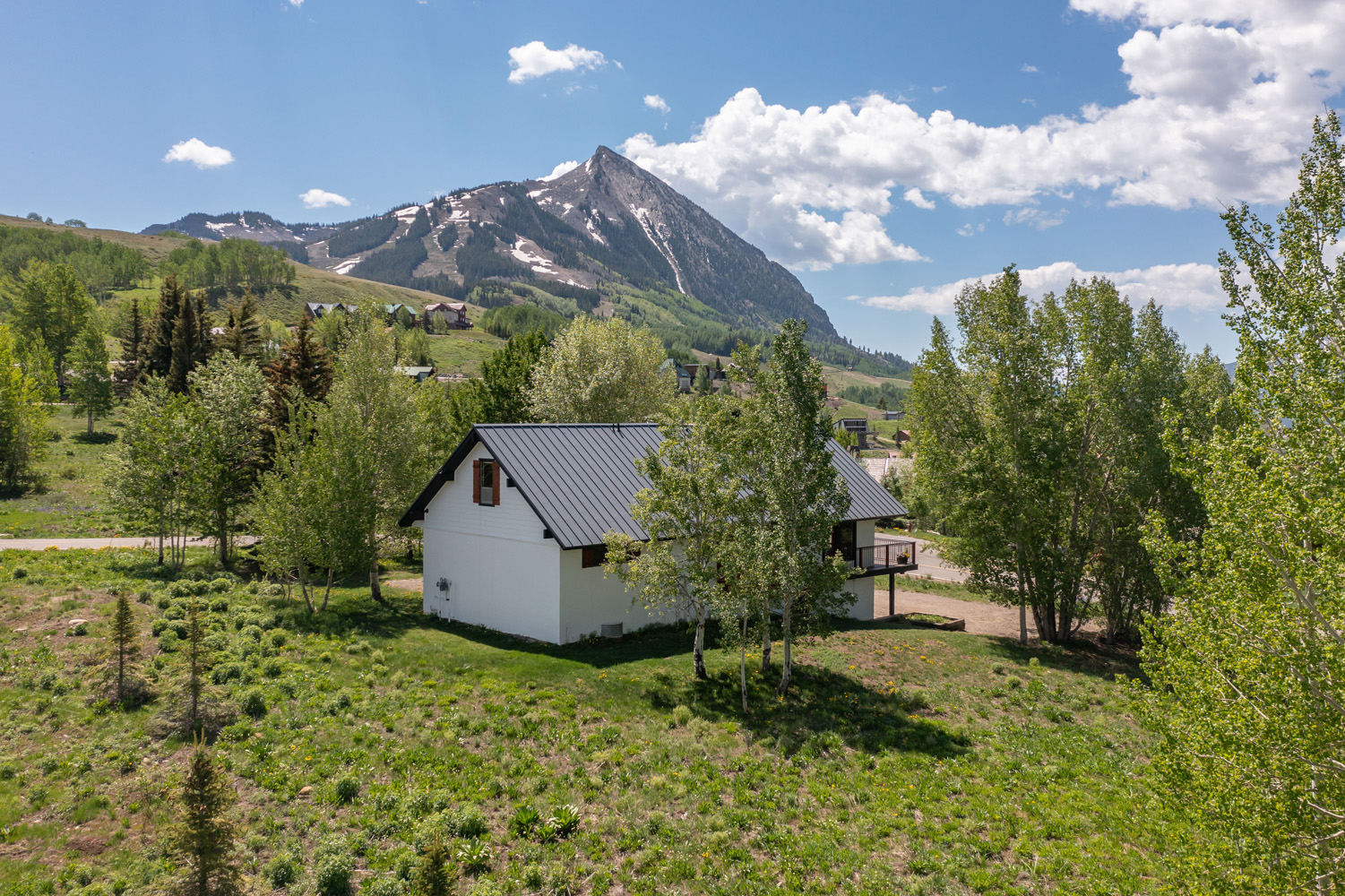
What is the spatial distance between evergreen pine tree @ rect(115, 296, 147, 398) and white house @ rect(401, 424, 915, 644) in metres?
61.0

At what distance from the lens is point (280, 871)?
11.6 metres

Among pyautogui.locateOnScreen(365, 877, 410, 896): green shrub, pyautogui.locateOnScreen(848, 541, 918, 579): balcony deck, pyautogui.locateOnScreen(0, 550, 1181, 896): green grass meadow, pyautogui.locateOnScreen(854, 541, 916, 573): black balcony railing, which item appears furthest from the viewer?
pyautogui.locateOnScreen(854, 541, 916, 573): black balcony railing

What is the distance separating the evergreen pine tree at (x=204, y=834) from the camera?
33.2ft

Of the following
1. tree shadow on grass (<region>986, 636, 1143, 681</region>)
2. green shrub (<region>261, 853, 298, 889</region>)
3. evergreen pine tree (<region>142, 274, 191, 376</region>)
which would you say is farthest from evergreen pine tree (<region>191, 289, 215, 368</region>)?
tree shadow on grass (<region>986, 636, 1143, 681</region>)

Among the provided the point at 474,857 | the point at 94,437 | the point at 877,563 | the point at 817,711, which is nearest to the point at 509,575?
the point at 817,711

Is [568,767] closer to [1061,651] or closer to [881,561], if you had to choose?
[881,561]

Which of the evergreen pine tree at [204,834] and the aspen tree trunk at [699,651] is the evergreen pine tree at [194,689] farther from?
the aspen tree trunk at [699,651]

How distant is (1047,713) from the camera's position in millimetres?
20609

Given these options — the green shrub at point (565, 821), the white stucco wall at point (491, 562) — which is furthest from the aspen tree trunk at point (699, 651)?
the green shrub at point (565, 821)

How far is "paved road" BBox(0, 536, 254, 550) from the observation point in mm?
33469

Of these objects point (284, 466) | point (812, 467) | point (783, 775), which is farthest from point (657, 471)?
point (284, 466)

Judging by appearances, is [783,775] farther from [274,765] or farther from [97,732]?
[97,732]

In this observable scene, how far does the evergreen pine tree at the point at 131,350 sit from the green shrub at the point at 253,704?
68731 millimetres

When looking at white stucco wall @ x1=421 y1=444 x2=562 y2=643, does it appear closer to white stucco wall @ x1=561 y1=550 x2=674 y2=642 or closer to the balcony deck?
white stucco wall @ x1=561 y1=550 x2=674 y2=642
